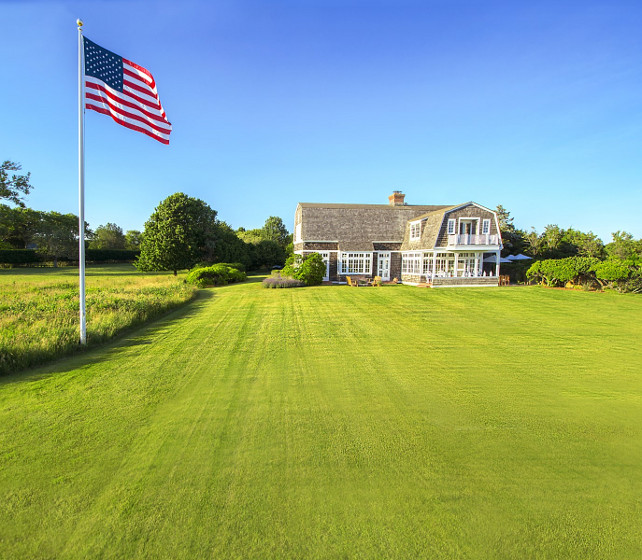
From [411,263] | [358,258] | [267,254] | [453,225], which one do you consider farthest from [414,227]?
[267,254]

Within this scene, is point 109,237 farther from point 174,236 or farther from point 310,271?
point 310,271

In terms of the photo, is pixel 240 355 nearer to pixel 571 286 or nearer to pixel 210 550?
pixel 210 550

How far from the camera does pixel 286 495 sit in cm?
325

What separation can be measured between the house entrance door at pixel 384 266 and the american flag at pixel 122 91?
20034mm

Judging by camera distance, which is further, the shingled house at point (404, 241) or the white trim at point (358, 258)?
the white trim at point (358, 258)

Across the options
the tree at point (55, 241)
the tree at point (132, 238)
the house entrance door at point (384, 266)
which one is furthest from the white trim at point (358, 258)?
the tree at point (132, 238)

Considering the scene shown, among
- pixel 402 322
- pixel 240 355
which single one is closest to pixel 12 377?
pixel 240 355

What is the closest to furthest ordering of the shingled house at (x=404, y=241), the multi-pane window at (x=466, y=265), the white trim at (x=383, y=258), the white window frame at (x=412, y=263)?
1. the shingled house at (x=404, y=241)
2. the white window frame at (x=412, y=263)
3. the multi-pane window at (x=466, y=265)
4. the white trim at (x=383, y=258)

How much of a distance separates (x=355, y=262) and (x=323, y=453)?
881 inches

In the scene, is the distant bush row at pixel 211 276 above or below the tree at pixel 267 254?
below

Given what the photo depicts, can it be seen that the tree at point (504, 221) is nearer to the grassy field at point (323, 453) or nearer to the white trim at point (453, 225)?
the white trim at point (453, 225)

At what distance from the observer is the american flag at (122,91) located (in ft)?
25.5

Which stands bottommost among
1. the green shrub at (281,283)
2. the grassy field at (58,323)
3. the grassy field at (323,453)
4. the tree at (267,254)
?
the grassy field at (323,453)

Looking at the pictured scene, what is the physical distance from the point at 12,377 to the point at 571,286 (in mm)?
27168
